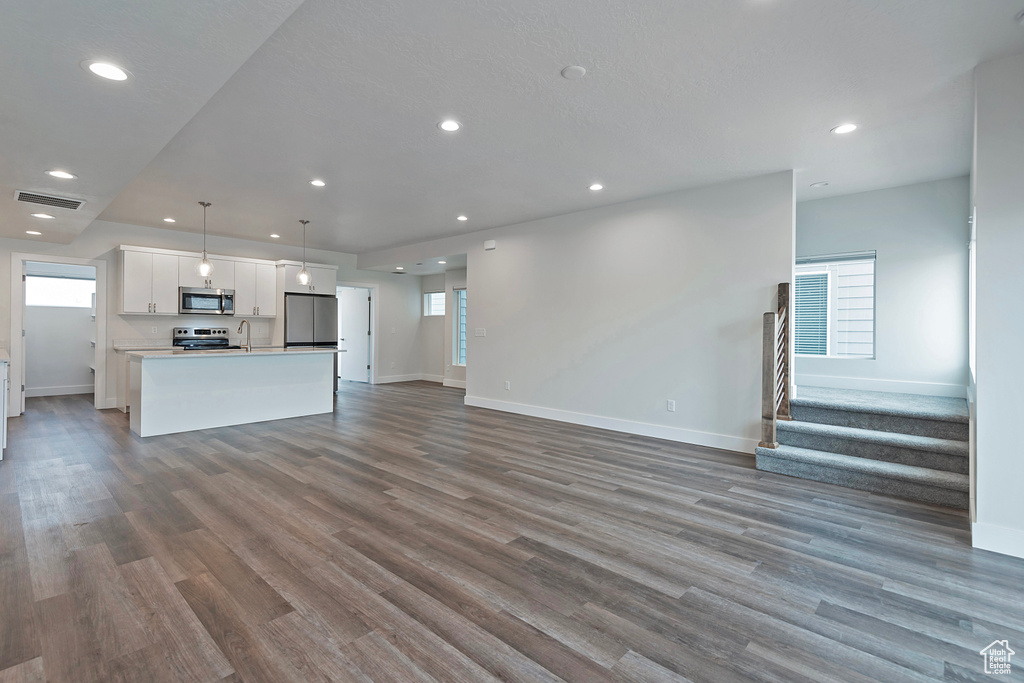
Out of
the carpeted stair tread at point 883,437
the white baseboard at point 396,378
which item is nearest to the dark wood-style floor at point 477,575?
the carpeted stair tread at point 883,437

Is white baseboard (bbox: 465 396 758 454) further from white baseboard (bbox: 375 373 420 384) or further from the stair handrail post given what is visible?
white baseboard (bbox: 375 373 420 384)

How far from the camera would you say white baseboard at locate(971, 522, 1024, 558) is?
255cm

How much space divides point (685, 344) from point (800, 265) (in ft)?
6.38

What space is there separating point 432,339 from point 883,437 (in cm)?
830

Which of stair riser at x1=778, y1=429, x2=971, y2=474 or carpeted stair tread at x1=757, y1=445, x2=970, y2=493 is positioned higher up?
stair riser at x1=778, y1=429, x2=971, y2=474

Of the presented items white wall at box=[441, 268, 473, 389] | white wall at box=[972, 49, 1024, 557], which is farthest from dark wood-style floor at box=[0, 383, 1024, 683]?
white wall at box=[441, 268, 473, 389]

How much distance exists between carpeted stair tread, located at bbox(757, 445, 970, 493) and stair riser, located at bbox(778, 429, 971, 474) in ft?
0.15

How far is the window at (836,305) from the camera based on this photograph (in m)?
5.19

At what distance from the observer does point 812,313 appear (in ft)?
18.2

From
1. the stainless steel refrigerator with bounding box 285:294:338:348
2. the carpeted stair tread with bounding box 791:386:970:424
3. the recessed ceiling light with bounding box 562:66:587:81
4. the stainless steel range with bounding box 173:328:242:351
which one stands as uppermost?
the recessed ceiling light with bounding box 562:66:587:81

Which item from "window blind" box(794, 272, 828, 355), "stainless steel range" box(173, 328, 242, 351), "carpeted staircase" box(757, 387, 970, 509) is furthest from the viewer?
"stainless steel range" box(173, 328, 242, 351)

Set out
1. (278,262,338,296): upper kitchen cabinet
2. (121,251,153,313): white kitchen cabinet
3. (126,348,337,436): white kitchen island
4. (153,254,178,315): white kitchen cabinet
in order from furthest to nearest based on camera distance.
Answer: (278,262,338,296): upper kitchen cabinet, (153,254,178,315): white kitchen cabinet, (121,251,153,313): white kitchen cabinet, (126,348,337,436): white kitchen island

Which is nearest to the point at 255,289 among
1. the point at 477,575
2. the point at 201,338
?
the point at 201,338

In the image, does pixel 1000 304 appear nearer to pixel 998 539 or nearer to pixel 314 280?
pixel 998 539
